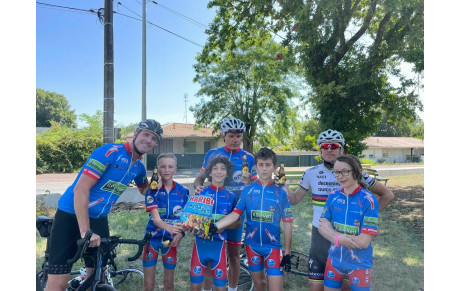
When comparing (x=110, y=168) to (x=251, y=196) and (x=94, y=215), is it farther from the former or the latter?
(x=251, y=196)

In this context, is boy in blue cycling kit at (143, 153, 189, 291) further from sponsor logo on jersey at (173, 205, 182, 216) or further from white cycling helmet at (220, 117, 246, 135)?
white cycling helmet at (220, 117, 246, 135)

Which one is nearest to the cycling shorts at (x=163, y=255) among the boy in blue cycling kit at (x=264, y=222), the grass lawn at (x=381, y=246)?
the boy in blue cycling kit at (x=264, y=222)

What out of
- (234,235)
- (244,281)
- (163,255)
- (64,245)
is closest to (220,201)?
(234,235)

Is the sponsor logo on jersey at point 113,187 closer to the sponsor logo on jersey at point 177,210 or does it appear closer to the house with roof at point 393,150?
the sponsor logo on jersey at point 177,210

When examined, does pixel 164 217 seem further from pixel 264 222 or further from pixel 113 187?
pixel 264 222

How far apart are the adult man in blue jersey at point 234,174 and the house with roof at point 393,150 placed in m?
45.4

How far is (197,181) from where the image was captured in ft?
12.0

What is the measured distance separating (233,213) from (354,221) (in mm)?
1211

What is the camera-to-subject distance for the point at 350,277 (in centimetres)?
269

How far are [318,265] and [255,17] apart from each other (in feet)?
32.0

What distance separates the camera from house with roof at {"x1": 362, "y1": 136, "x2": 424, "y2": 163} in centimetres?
4488

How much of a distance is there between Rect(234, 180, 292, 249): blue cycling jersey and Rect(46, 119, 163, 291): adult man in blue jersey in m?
1.19

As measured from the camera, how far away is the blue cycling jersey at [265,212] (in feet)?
10.2

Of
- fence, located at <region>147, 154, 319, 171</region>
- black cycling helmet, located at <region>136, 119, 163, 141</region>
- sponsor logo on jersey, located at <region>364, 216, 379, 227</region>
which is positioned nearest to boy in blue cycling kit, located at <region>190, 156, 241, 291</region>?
black cycling helmet, located at <region>136, 119, 163, 141</region>
